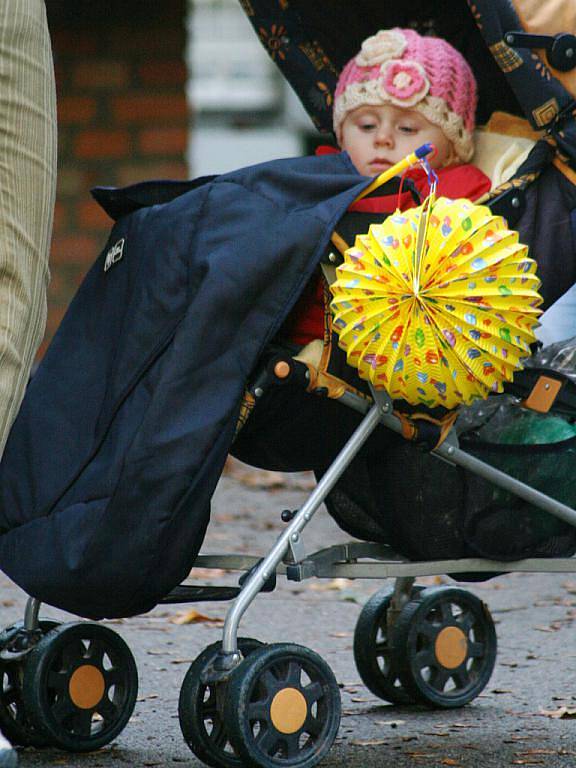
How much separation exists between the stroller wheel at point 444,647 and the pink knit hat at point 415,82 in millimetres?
1178

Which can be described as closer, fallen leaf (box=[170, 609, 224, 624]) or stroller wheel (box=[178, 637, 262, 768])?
stroller wheel (box=[178, 637, 262, 768])

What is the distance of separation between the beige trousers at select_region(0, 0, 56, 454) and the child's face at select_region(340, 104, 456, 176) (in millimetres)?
972

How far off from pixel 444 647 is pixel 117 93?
5.20 meters

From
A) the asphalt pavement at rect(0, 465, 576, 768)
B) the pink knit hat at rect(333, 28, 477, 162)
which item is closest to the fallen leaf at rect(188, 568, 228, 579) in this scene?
the asphalt pavement at rect(0, 465, 576, 768)

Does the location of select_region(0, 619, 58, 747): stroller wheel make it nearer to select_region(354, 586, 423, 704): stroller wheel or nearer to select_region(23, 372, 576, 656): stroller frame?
select_region(23, 372, 576, 656): stroller frame

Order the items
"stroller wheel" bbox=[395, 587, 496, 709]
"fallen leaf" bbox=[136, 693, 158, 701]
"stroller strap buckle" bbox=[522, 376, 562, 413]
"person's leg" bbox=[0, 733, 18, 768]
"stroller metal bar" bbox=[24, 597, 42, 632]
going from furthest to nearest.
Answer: "fallen leaf" bbox=[136, 693, 158, 701]
"stroller wheel" bbox=[395, 587, 496, 709]
"stroller metal bar" bbox=[24, 597, 42, 632]
"stroller strap buckle" bbox=[522, 376, 562, 413]
"person's leg" bbox=[0, 733, 18, 768]

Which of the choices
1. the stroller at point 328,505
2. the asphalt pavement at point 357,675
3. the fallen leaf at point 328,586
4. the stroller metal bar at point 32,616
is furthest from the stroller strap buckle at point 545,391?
the fallen leaf at point 328,586

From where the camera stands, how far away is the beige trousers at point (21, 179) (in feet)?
9.70

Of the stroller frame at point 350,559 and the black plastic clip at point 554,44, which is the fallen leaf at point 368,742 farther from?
the black plastic clip at point 554,44

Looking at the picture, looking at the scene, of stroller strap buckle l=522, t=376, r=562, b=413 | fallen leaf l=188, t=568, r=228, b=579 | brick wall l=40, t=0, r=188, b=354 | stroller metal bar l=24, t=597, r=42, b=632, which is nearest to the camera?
stroller strap buckle l=522, t=376, r=562, b=413

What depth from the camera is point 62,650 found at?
11.4 feet

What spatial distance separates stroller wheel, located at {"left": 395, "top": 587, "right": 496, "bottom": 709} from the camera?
399 cm

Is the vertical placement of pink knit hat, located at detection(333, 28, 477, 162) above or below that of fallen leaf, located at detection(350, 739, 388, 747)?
above

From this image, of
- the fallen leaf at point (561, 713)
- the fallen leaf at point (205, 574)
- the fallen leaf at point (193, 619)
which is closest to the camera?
the fallen leaf at point (561, 713)
